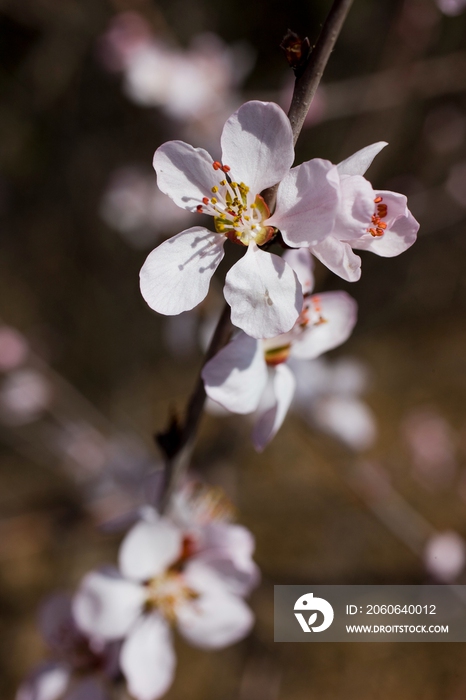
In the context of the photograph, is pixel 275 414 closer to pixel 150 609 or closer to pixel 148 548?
pixel 148 548

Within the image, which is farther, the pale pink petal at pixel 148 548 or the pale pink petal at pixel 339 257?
the pale pink petal at pixel 148 548

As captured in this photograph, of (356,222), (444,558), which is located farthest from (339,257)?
(444,558)

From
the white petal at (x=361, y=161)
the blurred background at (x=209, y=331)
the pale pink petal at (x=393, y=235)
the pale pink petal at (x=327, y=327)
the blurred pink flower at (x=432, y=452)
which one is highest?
the white petal at (x=361, y=161)

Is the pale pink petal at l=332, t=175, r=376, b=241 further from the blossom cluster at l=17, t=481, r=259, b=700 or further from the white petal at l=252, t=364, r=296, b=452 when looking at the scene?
the blossom cluster at l=17, t=481, r=259, b=700

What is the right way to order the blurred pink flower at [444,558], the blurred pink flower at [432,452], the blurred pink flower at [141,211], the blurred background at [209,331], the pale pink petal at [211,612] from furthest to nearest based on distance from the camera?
1. the blurred pink flower at [432,452]
2. the blurred pink flower at [141,211]
3. the blurred background at [209,331]
4. the blurred pink flower at [444,558]
5. the pale pink petal at [211,612]
